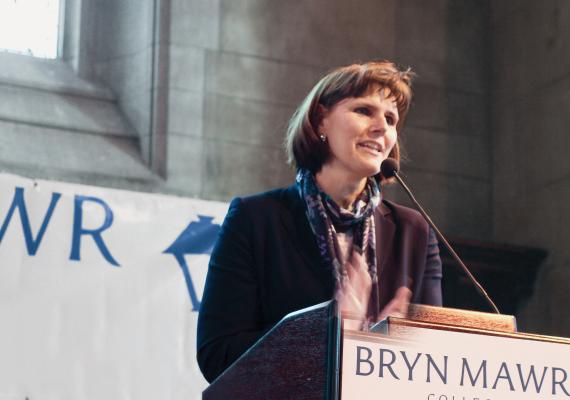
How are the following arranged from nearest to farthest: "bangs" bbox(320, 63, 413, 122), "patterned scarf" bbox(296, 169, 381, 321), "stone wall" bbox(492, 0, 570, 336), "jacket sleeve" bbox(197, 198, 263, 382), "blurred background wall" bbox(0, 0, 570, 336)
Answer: "jacket sleeve" bbox(197, 198, 263, 382)
"patterned scarf" bbox(296, 169, 381, 321)
"bangs" bbox(320, 63, 413, 122)
"blurred background wall" bbox(0, 0, 570, 336)
"stone wall" bbox(492, 0, 570, 336)

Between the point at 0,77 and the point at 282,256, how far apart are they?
12.7ft

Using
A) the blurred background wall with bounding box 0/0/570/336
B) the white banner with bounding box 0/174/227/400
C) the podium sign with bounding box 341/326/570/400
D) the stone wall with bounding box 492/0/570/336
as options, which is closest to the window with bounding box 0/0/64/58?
the blurred background wall with bounding box 0/0/570/336

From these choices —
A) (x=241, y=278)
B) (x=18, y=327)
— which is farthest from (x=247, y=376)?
(x=18, y=327)

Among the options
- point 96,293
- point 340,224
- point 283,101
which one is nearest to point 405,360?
point 340,224

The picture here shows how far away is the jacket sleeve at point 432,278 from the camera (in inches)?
97.3

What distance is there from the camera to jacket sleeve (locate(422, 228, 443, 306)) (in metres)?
2.47

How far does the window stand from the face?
13.3ft

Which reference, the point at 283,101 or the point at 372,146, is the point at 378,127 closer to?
the point at 372,146

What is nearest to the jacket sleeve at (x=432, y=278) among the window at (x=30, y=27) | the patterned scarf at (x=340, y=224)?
the patterned scarf at (x=340, y=224)

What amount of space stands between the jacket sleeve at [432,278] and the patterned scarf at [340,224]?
14cm

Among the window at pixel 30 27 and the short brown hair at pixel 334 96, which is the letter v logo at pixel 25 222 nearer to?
the window at pixel 30 27

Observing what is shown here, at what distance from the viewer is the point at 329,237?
2.41 m

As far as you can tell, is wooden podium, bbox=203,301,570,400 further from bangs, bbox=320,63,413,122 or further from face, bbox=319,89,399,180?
bangs, bbox=320,63,413,122

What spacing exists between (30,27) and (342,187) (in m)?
4.19
